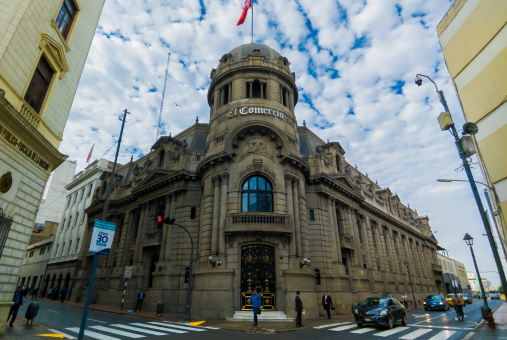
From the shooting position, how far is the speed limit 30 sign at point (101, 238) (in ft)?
33.7

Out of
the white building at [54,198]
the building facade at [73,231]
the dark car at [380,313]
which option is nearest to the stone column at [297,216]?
the dark car at [380,313]

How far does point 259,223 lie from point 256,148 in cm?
714

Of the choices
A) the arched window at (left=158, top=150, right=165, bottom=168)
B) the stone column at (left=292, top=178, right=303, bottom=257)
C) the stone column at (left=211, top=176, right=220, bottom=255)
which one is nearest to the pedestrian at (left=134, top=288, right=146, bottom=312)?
the stone column at (left=211, top=176, right=220, bottom=255)

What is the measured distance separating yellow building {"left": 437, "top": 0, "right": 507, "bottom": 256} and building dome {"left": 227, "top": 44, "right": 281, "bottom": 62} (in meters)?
20.0

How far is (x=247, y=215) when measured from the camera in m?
22.2

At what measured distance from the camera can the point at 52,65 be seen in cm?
1437

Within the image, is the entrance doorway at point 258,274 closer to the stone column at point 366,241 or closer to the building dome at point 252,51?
the stone column at point 366,241

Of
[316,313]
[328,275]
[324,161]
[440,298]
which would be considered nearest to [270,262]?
[316,313]

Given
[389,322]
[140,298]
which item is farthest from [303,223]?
[140,298]

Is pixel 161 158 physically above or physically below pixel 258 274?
above

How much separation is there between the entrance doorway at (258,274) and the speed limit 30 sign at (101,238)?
42.1 feet

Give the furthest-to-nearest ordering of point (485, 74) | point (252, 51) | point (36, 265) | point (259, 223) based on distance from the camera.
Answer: point (36, 265)
point (252, 51)
point (259, 223)
point (485, 74)

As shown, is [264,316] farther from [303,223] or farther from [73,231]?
[73,231]

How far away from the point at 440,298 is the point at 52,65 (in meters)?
39.9
